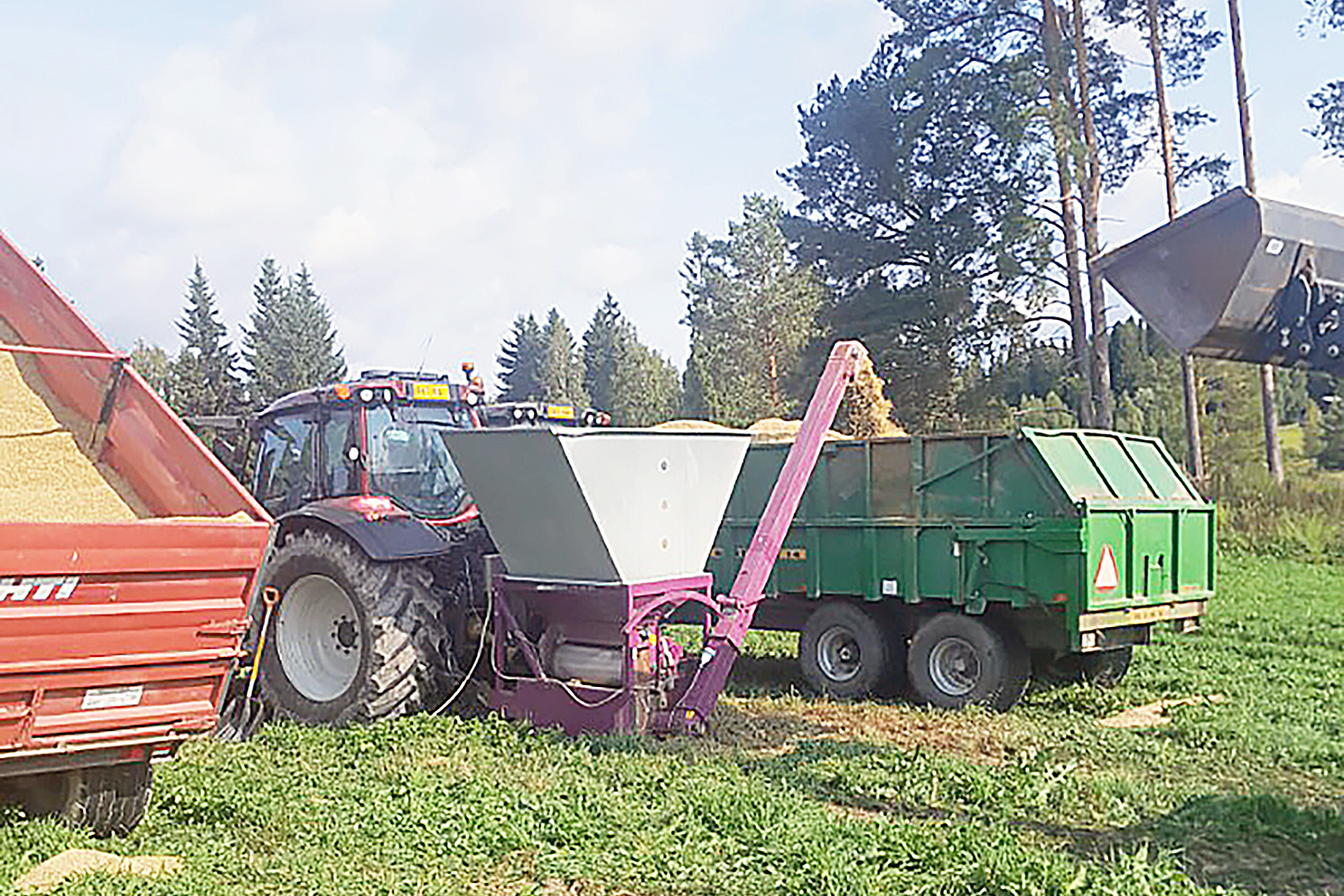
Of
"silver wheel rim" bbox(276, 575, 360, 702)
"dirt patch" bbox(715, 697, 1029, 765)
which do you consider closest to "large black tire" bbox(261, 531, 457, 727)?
"silver wheel rim" bbox(276, 575, 360, 702)

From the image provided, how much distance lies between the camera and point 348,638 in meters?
8.98

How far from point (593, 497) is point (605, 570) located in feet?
1.72

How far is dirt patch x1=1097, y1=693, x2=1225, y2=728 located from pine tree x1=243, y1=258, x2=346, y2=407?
52.8m

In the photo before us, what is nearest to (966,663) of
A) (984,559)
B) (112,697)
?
(984,559)

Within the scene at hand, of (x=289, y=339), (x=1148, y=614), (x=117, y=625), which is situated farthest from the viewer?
(x=289, y=339)

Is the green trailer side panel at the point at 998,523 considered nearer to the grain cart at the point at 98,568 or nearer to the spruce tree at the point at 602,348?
the grain cart at the point at 98,568

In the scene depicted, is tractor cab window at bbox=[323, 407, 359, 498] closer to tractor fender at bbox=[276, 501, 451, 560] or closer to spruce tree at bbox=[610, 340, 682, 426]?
tractor fender at bbox=[276, 501, 451, 560]

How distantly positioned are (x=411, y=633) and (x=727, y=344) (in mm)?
35269

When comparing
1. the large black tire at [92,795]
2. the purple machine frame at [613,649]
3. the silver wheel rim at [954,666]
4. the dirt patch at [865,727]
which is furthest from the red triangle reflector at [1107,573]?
the large black tire at [92,795]

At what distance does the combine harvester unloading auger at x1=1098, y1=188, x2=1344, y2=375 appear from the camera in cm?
546

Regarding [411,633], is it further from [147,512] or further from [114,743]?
[114,743]

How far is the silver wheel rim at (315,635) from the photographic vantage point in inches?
354

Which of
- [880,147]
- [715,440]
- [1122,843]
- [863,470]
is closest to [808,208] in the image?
[880,147]

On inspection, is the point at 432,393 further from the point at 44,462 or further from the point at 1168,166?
the point at 1168,166
